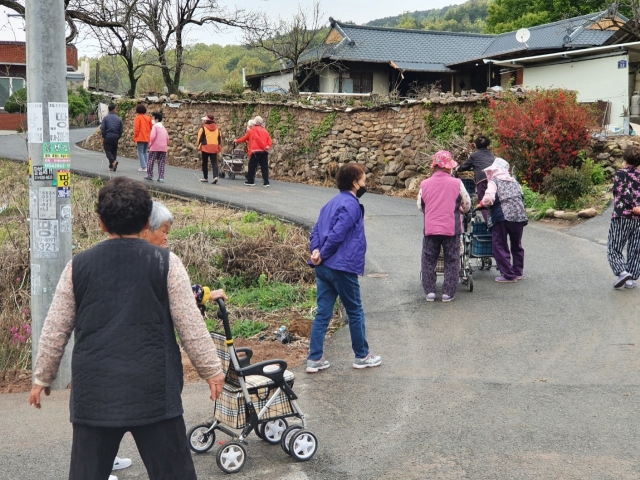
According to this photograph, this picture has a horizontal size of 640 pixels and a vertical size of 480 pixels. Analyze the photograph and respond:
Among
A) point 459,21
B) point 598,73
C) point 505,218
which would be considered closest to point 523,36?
point 598,73

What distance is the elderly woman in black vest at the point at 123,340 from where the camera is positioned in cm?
323

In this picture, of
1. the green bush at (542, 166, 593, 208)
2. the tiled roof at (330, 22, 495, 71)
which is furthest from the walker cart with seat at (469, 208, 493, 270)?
the tiled roof at (330, 22, 495, 71)

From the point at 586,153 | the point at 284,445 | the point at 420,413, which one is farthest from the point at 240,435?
the point at 586,153

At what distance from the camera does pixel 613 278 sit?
9.69m

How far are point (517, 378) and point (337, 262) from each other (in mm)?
1860

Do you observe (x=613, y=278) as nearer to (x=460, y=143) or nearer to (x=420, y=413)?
Answer: (x=420, y=413)

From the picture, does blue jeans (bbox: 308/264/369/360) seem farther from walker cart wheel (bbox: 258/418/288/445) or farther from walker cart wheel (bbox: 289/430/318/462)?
walker cart wheel (bbox: 289/430/318/462)

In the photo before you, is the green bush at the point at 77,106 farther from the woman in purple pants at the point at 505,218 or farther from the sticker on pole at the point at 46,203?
the sticker on pole at the point at 46,203

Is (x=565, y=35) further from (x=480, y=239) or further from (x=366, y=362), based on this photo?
(x=366, y=362)

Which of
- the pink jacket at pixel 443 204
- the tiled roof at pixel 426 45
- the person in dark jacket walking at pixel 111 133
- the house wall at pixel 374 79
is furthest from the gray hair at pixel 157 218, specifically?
the house wall at pixel 374 79

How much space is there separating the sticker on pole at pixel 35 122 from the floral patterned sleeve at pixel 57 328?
10.3 ft

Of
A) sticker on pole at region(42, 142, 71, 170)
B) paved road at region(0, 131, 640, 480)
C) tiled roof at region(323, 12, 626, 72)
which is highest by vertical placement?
tiled roof at region(323, 12, 626, 72)

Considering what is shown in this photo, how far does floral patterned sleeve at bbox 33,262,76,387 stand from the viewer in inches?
132

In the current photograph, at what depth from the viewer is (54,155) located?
244 inches
